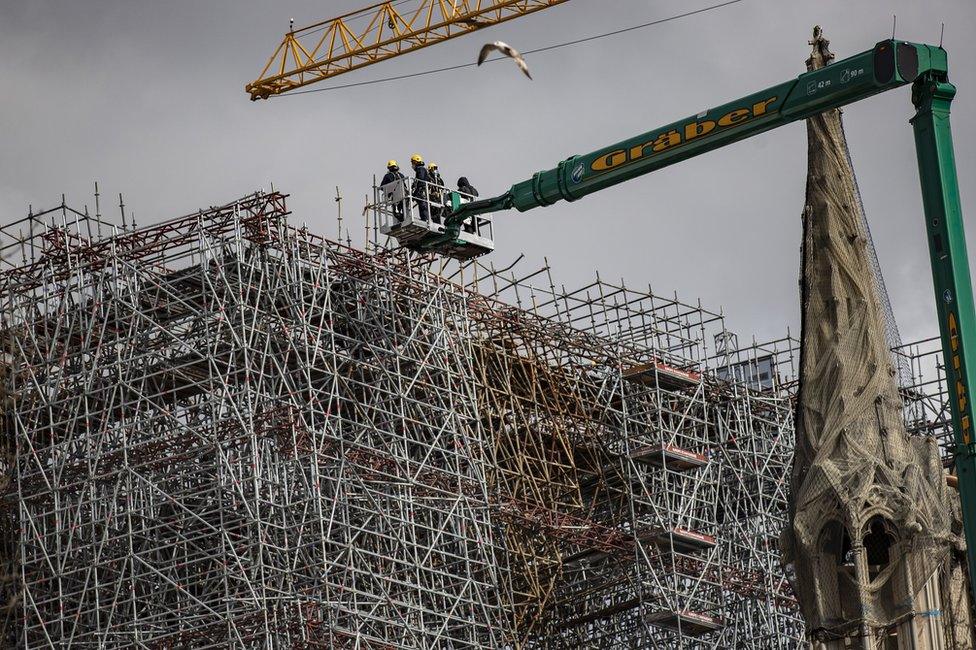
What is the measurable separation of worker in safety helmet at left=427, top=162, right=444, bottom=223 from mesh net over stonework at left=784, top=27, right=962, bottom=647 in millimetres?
13589

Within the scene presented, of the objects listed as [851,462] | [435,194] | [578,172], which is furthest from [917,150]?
[435,194]

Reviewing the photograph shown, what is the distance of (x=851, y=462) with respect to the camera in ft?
149

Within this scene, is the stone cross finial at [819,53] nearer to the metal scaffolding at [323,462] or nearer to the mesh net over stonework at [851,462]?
the mesh net over stonework at [851,462]

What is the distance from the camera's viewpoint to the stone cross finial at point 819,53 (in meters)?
50.5

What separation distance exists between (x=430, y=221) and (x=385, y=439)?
6.72 metres

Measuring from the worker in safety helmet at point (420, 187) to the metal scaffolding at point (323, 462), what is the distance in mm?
3399

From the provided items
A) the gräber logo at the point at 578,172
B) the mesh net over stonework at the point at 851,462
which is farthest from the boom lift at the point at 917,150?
the mesh net over stonework at the point at 851,462

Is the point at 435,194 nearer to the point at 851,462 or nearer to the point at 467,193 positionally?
the point at 467,193

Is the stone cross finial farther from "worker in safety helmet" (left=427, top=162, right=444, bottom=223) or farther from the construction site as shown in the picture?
"worker in safety helmet" (left=427, top=162, right=444, bottom=223)

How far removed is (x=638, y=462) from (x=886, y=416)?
24.6 m

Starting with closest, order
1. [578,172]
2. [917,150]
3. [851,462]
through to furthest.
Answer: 1. [917,150]
2. [851,462]
3. [578,172]

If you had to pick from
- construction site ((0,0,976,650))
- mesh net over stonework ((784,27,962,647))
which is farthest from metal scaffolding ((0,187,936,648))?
mesh net over stonework ((784,27,962,647))

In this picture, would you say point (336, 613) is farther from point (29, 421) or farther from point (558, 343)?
point (558, 343)

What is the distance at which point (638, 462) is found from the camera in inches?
2776
